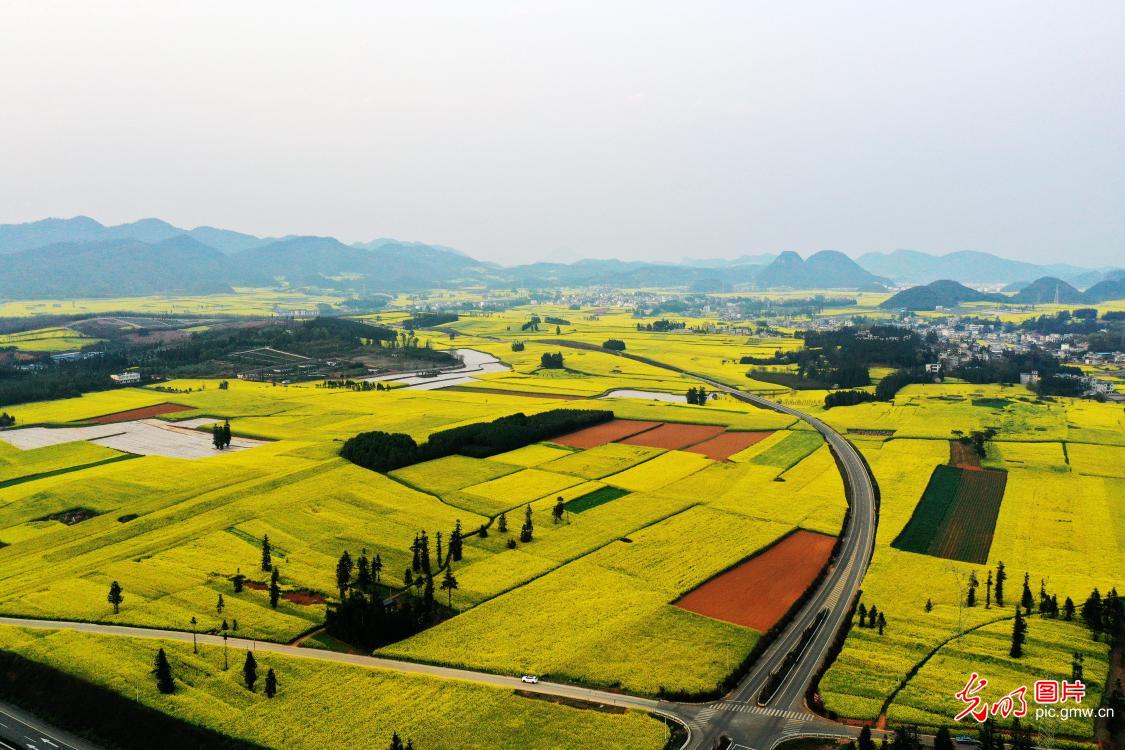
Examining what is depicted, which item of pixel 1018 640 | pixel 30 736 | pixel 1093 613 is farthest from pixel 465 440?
pixel 1093 613

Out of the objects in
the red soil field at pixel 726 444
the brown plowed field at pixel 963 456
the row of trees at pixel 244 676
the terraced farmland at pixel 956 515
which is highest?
the brown plowed field at pixel 963 456

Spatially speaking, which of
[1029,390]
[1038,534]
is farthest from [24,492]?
[1029,390]

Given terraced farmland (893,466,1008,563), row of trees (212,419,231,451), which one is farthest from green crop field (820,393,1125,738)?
row of trees (212,419,231,451)

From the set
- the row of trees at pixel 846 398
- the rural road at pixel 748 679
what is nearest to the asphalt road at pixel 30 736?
the rural road at pixel 748 679

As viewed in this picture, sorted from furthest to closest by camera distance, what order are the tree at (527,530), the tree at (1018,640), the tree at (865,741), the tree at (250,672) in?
the tree at (527,530) < the tree at (1018,640) < the tree at (250,672) < the tree at (865,741)

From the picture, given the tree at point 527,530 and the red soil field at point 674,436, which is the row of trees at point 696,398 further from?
the tree at point 527,530

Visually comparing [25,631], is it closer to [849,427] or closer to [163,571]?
[163,571]

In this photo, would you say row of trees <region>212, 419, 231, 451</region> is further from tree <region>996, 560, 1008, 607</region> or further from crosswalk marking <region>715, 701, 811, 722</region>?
tree <region>996, 560, 1008, 607</region>
